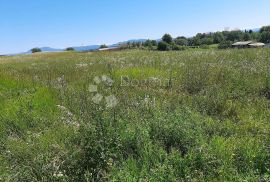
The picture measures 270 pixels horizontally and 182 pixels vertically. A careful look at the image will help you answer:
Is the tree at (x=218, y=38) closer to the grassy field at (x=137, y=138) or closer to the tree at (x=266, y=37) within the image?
the tree at (x=266, y=37)

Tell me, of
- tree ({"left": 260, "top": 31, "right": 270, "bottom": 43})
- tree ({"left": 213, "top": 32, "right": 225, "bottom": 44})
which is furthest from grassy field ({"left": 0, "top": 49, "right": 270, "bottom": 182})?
tree ({"left": 213, "top": 32, "right": 225, "bottom": 44})

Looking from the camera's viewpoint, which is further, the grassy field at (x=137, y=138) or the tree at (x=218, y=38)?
the tree at (x=218, y=38)

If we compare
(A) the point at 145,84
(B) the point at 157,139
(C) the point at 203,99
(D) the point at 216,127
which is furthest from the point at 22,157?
(A) the point at 145,84

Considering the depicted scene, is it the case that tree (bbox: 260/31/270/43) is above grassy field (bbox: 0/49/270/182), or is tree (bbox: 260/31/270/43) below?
below

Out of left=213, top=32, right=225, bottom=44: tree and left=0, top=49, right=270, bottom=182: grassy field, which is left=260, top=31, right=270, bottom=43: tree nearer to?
left=213, top=32, right=225, bottom=44: tree

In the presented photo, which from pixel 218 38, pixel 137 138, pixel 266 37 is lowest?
pixel 266 37

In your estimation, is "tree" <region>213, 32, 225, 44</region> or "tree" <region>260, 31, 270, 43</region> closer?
"tree" <region>260, 31, 270, 43</region>

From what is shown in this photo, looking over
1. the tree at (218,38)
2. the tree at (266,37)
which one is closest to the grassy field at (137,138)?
the tree at (266,37)

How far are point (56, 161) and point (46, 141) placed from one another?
30.9 inches

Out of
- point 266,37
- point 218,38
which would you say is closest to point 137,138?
point 266,37

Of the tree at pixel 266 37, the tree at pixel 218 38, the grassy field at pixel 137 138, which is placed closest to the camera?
the grassy field at pixel 137 138

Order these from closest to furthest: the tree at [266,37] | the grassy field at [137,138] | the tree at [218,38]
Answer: the grassy field at [137,138] < the tree at [266,37] < the tree at [218,38]

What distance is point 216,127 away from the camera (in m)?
5.42

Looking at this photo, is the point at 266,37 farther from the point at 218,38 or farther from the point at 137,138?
the point at 137,138
